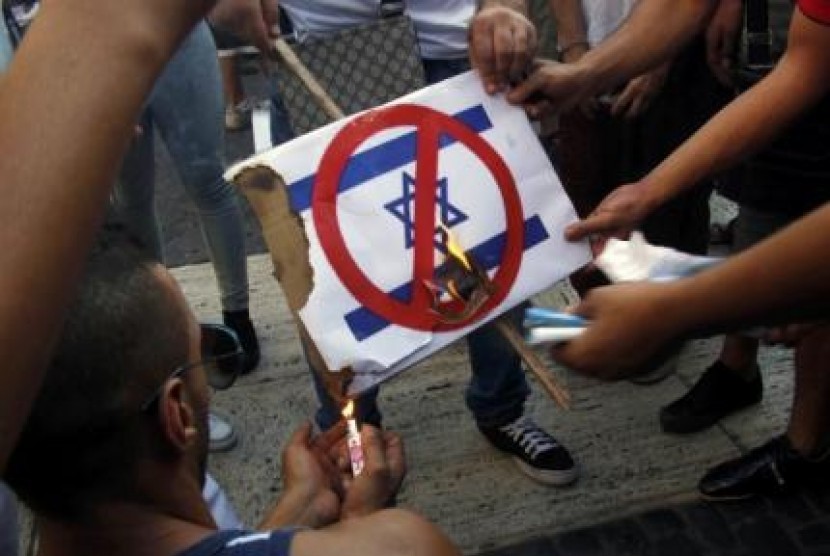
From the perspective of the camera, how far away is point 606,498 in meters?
2.84

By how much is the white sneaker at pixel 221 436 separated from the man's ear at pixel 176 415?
1742 mm

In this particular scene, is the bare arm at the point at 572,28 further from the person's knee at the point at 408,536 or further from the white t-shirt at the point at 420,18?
the person's knee at the point at 408,536

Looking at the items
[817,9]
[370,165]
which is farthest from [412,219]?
[817,9]

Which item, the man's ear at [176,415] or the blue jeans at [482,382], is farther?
the blue jeans at [482,382]

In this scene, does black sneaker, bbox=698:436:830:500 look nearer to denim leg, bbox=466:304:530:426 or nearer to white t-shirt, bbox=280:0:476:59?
denim leg, bbox=466:304:530:426

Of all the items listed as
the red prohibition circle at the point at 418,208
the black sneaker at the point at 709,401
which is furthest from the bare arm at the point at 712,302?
the black sneaker at the point at 709,401

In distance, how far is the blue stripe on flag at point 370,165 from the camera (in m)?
1.93

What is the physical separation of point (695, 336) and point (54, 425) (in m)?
0.88

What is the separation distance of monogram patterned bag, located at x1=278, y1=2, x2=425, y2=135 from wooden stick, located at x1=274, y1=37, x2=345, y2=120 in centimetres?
8

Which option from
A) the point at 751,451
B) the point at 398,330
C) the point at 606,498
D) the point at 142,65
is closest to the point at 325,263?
the point at 398,330

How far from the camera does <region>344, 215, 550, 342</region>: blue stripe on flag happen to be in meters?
1.93

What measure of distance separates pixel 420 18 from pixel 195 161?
0.89 metres

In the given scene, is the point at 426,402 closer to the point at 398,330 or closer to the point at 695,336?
the point at 398,330

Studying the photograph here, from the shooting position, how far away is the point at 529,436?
2.94 metres
